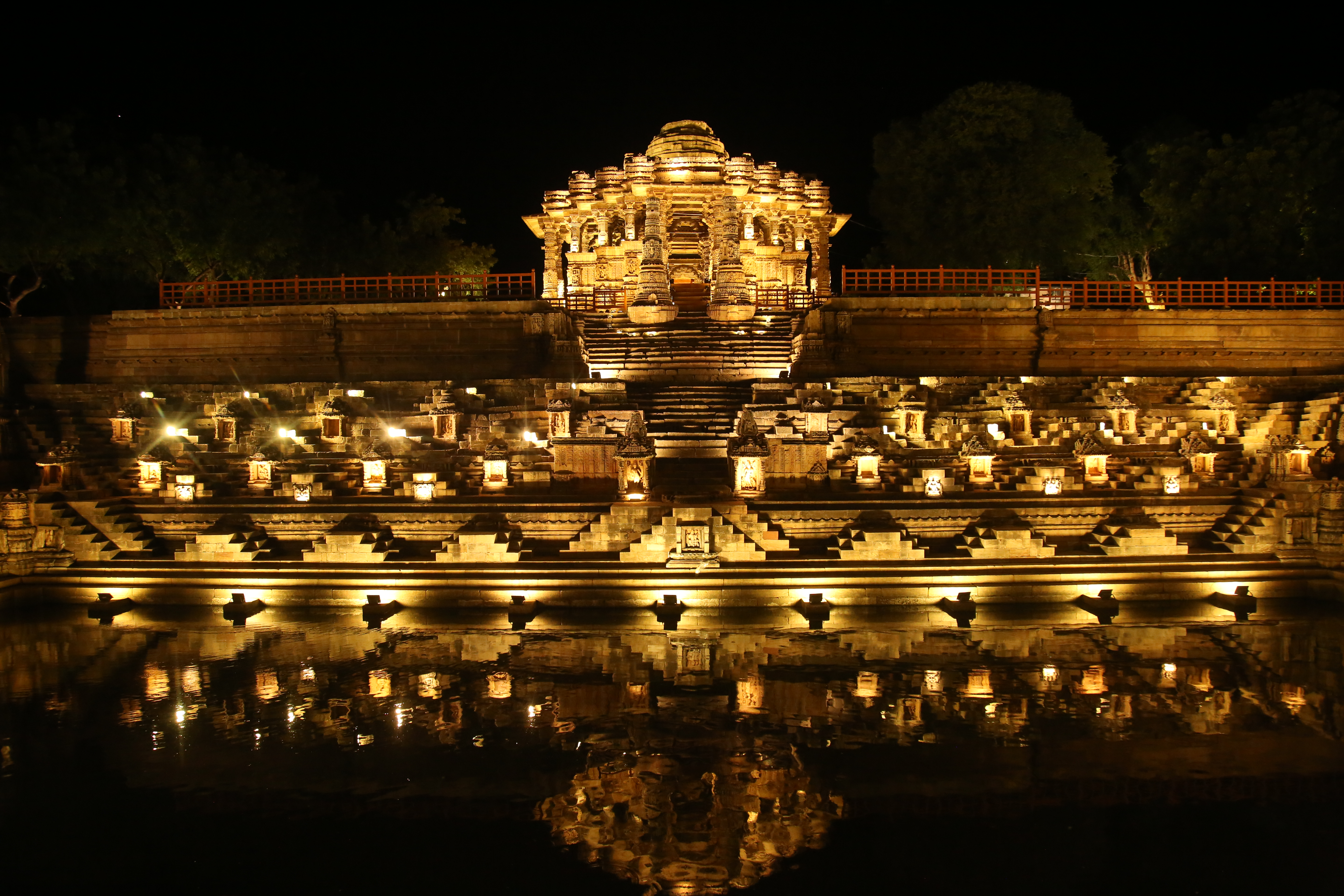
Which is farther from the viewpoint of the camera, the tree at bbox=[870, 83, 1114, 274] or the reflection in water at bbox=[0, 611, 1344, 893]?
the tree at bbox=[870, 83, 1114, 274]

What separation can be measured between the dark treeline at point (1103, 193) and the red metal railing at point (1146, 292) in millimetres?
1433

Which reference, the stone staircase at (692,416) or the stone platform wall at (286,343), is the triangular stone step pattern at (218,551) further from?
the stone platform wall at (286,343)

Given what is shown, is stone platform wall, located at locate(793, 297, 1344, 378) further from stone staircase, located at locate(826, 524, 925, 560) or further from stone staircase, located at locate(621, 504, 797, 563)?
stone staircase, located at locate(621, 504, 797, 563)

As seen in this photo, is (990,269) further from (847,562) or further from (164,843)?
(164,843)

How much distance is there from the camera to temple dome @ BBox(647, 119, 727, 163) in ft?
93.8

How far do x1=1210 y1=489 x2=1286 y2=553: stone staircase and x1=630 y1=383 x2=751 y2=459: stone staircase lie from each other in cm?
858

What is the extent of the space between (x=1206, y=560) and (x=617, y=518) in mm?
9292

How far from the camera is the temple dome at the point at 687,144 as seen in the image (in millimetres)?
28594

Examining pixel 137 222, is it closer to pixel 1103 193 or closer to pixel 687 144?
pixel 687 144

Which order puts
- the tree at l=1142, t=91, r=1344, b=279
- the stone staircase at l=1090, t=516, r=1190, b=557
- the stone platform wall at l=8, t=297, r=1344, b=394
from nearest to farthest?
the stone staircase at l=1090, t=516, r=1190, b=557 < the stone platform wall at l=8, t=297, r=1344, b=394 < the tree at l=1142, t=91, r=1344, b=279

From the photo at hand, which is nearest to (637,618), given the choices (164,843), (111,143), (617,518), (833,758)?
(617,518)

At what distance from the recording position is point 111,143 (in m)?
26.6

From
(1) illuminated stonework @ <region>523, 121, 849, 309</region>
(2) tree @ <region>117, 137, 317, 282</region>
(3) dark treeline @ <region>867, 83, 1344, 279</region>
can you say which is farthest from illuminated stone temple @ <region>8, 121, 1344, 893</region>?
(3) dark treeline @ <region>867, 83, 1344, 279</region>

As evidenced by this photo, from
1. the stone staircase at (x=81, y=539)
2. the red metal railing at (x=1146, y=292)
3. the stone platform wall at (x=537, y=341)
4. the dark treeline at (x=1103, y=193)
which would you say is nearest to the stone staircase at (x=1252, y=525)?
the stone platform wall at (x=537, y=341)
